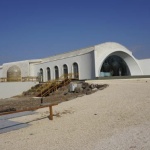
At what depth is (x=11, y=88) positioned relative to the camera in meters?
32.4

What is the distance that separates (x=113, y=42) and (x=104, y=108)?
26.8 metres

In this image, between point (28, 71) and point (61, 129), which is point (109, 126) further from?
point (28, 71)

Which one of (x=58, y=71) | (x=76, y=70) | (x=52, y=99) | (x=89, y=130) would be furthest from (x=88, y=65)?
(x=89, y=130)

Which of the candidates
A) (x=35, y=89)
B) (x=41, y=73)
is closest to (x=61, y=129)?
(x=35, y=89)

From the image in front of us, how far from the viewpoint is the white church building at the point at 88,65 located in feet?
113

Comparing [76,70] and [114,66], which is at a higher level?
[114,66]

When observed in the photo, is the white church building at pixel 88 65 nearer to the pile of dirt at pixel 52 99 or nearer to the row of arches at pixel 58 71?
the row of arches at pixel 58 71

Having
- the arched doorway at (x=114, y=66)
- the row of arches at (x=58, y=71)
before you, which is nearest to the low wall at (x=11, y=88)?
the row of arches at (x=58, y=71)

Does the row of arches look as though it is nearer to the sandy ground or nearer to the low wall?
the low wall

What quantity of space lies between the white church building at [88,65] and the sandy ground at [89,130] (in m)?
22.4

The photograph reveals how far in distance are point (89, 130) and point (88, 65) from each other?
26.7 meters

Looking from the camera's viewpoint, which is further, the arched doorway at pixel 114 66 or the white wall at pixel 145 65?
the white wall at pixel 145 65

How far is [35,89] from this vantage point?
3216cm

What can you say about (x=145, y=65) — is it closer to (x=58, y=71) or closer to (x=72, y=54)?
(x=72, y=54)
